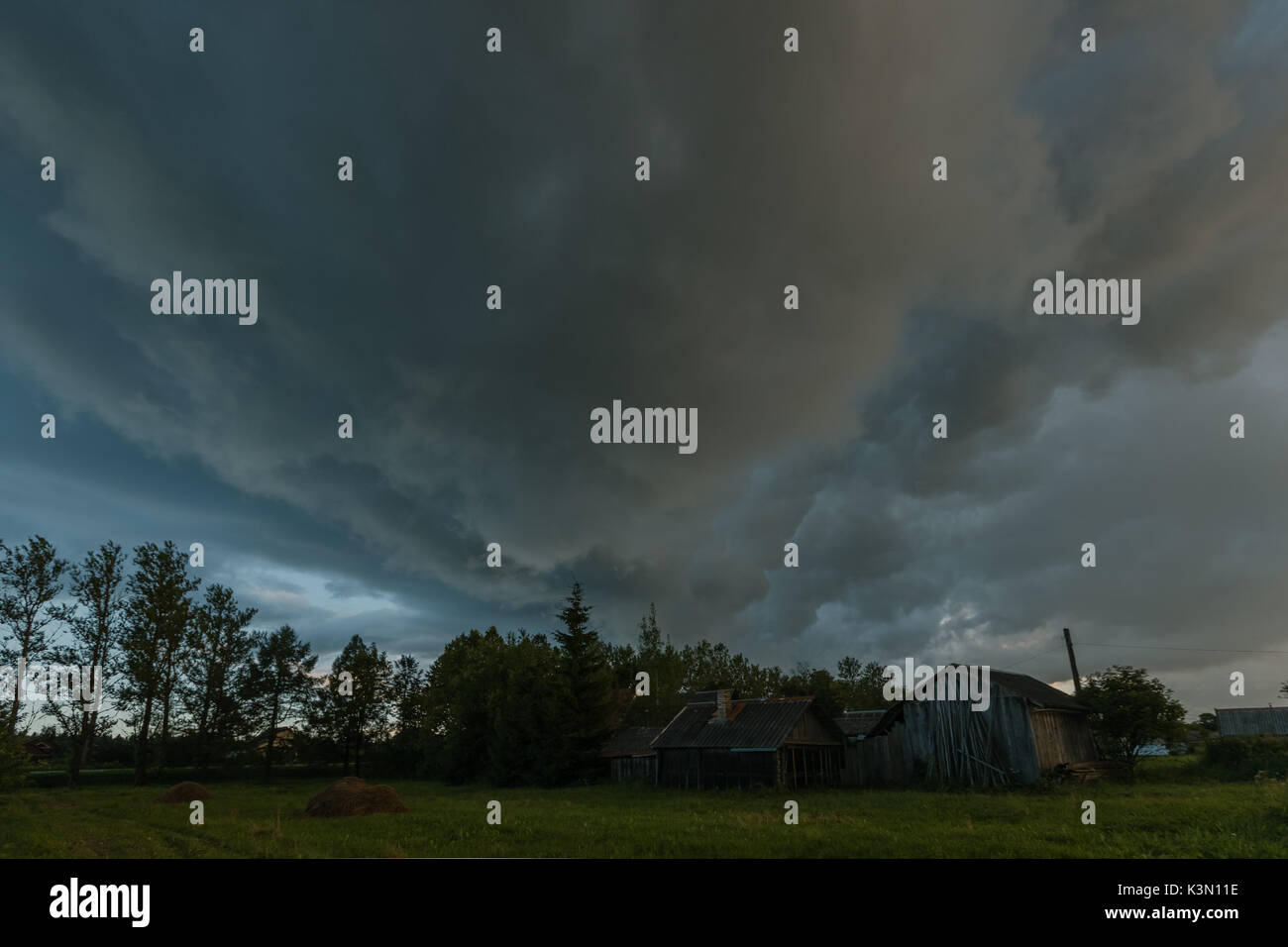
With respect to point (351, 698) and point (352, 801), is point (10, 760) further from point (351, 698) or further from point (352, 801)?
point (351, 698)

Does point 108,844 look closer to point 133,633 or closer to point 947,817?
point 947,817

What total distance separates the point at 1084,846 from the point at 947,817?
24.0ft

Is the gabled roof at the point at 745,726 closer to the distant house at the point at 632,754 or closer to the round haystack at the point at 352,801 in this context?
the distant house at the point at 632,754

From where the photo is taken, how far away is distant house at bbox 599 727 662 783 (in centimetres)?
4788

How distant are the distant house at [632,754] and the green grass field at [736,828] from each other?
47.2ft

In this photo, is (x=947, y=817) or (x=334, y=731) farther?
(x=334, y=731)

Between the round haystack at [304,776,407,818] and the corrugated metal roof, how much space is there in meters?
18.7

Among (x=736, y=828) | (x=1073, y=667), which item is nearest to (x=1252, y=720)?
(x=1073, y=667)

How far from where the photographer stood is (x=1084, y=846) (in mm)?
15203

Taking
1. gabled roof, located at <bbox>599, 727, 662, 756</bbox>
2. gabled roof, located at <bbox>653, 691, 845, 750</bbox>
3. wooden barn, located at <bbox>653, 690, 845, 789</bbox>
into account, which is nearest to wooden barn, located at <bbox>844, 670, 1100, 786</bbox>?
wooden barn, located at <bbox>653, 690, 845, 789</bbox>

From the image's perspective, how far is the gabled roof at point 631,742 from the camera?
50.2m

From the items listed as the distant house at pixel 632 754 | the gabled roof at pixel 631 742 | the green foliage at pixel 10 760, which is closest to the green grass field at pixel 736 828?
the green foliage at pixel 10 760
